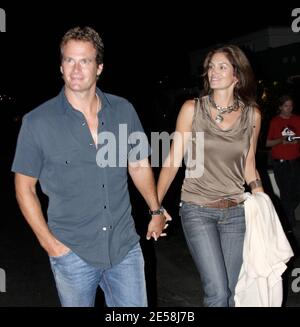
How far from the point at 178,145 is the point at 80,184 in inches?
38.5

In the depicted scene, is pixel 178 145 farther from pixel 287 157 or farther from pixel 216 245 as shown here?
pixel 287 157

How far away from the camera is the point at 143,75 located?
38312 millimetres

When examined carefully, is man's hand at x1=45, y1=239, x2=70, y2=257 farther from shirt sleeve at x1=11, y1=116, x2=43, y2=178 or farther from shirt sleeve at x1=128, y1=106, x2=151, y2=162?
shirt sleeve at x1=128, y1=106, x2=151, y2=162

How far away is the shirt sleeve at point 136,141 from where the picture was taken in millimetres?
2795

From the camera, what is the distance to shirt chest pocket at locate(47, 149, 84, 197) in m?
2.48

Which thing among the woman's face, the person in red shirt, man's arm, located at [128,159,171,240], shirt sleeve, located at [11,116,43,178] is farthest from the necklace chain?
the person in red shirt

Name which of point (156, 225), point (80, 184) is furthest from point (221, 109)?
point (80, 184)

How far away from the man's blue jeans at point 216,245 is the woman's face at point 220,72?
0.86 meters

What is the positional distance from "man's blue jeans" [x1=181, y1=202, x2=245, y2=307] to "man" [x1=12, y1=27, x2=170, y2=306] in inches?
22.5

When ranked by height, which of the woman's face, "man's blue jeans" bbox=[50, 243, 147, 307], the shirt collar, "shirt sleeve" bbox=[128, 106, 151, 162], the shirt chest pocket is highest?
the woman's face

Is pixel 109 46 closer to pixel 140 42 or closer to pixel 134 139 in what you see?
pixel 140 42

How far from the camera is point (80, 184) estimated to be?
2.51m

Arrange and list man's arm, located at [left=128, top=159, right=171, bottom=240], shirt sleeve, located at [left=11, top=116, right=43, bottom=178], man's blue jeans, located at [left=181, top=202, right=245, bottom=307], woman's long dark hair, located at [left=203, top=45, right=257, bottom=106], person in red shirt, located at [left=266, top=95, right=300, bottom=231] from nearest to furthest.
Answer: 1. shirt sleeve, located at [left=11, top=116, right=43, bottom=178]
2. man's arm, located at [left=128, top=159, right=171, bottom=240]
3. man's blue jeans, located at [left=181, top=202, right=245, bottom=307]
4. woman's long dark hair, located at [left=203, top=45, right=257, bottom=106]
5. person in red shirt, located at [left=266, top=95, right=300, bottom=231]

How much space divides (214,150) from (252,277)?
0.88 m
